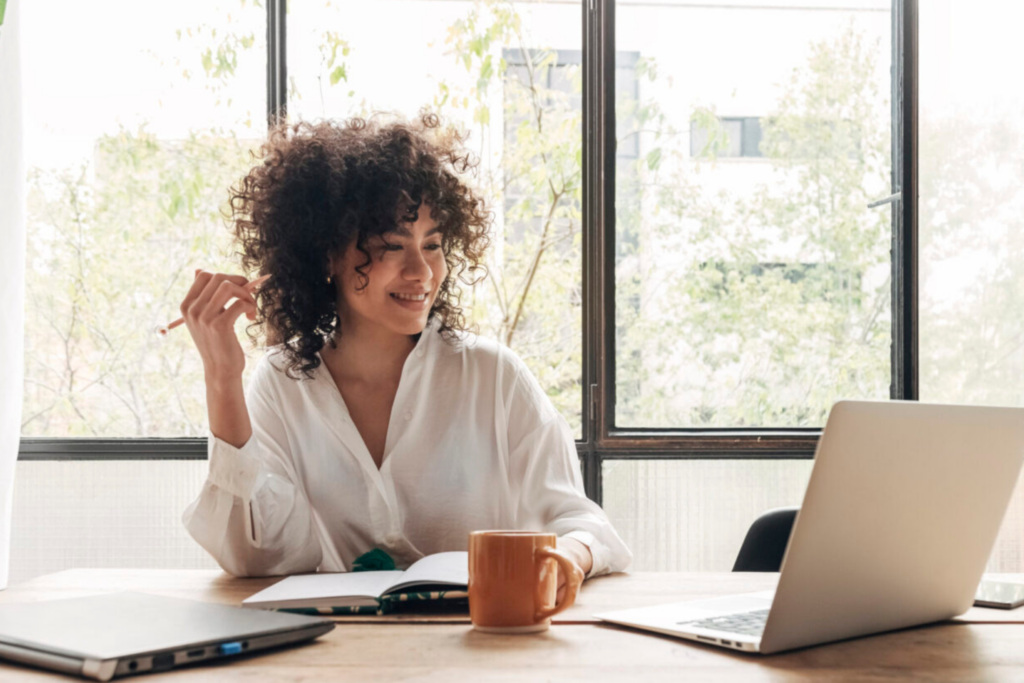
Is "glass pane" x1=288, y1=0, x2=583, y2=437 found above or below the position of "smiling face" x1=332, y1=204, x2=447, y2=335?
above

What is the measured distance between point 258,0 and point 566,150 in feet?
3.09

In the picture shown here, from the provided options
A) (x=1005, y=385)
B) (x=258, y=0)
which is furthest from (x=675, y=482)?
(x=258, y=0)

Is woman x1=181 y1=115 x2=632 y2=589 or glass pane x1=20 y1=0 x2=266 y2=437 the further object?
glass pane x1=20 y1=0 x2=266 y2=437

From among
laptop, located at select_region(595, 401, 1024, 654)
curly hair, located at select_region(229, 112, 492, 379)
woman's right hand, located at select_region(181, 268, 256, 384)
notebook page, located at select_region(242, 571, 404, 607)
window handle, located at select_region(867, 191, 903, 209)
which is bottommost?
notebook page, located at select_region(242, 571, 404, 607)

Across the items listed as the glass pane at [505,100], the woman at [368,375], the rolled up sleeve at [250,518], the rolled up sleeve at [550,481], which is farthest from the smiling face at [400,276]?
the glass pane at [505,100]

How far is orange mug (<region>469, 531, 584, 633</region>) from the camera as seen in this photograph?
3.30 feet

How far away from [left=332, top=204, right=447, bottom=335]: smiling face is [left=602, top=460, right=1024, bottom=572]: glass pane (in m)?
1.07

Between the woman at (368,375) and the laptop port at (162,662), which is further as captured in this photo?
the woman at (368,375)

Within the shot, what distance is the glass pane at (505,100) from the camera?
107 inches

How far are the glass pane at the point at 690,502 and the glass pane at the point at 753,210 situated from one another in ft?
0.41

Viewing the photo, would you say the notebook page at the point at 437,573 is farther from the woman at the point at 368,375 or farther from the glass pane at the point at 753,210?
the glass pane at the point at 753,210

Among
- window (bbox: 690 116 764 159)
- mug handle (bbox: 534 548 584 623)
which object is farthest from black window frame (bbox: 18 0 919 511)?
mug handle (bbox: 534 548 584 623)

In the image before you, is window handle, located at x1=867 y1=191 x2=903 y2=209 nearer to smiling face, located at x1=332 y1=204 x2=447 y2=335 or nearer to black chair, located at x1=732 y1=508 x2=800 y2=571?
black chair, located at x1=732 y1=508 x2=800 y2=571

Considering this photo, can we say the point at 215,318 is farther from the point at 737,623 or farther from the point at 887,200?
the point at 887,200
